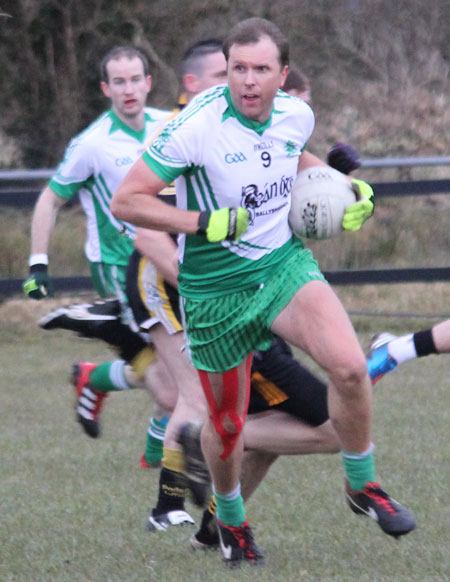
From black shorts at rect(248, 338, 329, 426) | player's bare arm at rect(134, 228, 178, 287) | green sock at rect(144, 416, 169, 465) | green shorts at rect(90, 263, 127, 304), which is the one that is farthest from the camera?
green shorts at rect(90, 263, 127, 304)

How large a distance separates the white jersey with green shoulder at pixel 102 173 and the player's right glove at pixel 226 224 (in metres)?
2.40

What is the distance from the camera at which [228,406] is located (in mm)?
4035

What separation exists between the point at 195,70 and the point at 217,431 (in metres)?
1.69

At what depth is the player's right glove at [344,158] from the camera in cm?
464

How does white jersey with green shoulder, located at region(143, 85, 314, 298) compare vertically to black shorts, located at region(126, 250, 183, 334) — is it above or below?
above

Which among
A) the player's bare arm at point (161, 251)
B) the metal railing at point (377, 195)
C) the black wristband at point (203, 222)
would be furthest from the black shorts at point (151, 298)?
the metal railing at point (377, 195)

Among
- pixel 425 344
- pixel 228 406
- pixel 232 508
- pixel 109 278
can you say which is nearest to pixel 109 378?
pixel 109 278

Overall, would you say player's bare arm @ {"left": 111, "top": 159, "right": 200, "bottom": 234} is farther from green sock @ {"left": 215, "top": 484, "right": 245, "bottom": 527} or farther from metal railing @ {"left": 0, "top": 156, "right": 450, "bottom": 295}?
metal railing @ {"left": 0, "top": 156, "right": 450, "bottom": 295}

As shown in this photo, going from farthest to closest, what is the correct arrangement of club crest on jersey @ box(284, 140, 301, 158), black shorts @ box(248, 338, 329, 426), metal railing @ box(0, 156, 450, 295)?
metal railing @ box(0, 156, 450, 295), black shorts @ box(248, 338, 329, 426), club crest on jersey @ box(284, 140, 301, 158)

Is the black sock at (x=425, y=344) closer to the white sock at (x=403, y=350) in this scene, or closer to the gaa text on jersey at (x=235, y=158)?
the white sock at (x=403, y=350)

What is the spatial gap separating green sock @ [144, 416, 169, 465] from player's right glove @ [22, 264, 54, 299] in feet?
2.83

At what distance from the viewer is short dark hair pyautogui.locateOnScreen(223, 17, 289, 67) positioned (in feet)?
13.1

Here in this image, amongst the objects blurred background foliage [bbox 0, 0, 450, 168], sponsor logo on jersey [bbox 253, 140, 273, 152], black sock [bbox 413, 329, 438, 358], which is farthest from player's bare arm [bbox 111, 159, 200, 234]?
blurred background foliage [bbox 0, 0, 450, 168]

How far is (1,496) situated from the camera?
5488 mm
